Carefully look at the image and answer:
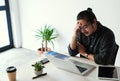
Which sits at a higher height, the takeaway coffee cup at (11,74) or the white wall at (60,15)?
the white wall at (60,15)

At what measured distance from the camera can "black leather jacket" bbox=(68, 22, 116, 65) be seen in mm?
1917

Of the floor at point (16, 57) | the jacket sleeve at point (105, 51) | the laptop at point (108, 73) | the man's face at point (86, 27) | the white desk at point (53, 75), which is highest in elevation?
the man's face at point (86, 27)

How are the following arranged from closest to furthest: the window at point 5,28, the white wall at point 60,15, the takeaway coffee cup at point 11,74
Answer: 1. the takeaway coffee cup at point 11,74
2. the white wall at point 60,15
3. the window at point 5,28

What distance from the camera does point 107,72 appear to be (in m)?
1.64

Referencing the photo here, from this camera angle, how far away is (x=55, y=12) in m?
3.70

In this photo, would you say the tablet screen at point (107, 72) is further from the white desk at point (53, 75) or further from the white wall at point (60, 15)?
the white wall at point (60, 15)

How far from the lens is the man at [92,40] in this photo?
1934 millimetres

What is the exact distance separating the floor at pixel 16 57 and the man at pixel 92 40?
5.73 ft

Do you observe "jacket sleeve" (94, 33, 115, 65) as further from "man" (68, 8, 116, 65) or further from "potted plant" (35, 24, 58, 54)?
"potted plant" (35, 24, 58, 54)

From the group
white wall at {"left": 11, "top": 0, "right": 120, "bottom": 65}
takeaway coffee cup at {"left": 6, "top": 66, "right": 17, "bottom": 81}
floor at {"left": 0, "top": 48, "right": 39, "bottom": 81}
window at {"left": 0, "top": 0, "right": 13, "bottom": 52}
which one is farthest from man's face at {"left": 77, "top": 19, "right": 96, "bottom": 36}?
window at {"left": 0, "top": 0, "right": 13, "bottom": 52}

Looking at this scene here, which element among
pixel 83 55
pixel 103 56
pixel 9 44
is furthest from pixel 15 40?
pixel 103 56

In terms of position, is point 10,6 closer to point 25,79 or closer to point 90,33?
point 90,33

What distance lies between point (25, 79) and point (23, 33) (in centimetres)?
296

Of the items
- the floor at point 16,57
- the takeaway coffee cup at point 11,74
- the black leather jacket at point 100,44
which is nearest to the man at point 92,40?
the black leather jacket at point 100,44
